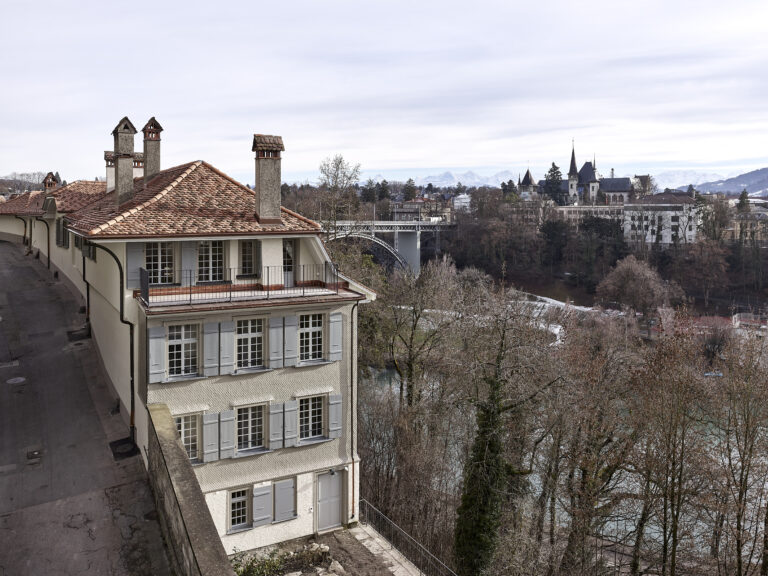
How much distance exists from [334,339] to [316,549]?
5.41 meters

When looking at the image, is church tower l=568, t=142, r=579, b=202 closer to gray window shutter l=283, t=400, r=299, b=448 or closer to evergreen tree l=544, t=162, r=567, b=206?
evergreen tree l=544, t=162, r=567, b=206

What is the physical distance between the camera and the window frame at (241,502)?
16312mm

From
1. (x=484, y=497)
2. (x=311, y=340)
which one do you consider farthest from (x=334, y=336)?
(x=484, y=497)

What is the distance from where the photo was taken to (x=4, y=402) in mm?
15984

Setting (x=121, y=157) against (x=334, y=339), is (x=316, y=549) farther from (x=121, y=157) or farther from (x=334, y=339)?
(x=121, y=157)

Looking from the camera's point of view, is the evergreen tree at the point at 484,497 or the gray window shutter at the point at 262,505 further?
the evergreen tree at the point at 484,497

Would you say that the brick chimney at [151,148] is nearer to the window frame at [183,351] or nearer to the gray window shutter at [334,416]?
the window frame at [183,351]

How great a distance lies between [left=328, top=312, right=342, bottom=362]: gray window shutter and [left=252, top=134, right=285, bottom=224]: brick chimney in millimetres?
2942

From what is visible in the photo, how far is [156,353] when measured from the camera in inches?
580

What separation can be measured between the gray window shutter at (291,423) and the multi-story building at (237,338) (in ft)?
0.09

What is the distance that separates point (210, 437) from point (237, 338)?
Result: 2457 mm

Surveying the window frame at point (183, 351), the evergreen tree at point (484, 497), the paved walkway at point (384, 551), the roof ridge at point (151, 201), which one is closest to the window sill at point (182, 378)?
the window frame at point (183, 351)

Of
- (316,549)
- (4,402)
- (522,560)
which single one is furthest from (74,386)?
(522,560)

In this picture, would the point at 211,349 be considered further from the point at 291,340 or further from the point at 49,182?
the point at 49,182
